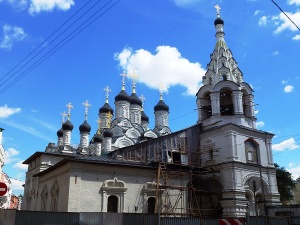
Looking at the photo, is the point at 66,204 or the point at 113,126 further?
the point at 113,126

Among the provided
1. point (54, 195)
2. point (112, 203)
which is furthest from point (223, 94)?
point (54, 195)

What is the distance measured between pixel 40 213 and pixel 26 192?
17778 millimetres

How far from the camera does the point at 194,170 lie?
22703mm

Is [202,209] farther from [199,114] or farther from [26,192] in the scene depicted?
[26,192]

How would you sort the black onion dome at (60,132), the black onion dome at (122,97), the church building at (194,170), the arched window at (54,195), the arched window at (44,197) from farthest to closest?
the black onion dome at (60,132), the black onion dome at (122,97), the arched window at (44,197), the arched window at (54,195), the church building at (194,170)

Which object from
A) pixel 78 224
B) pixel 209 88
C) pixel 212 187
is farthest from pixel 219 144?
pixel 78 224

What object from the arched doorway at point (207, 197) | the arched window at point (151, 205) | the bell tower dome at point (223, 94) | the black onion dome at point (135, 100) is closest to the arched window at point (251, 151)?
the bell tower dome at point (223, 94)

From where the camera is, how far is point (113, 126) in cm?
3841

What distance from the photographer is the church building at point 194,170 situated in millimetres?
18984

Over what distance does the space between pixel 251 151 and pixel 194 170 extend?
4361mm

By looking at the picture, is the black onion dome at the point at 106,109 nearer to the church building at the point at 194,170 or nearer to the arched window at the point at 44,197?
the church building at the point at 194,170

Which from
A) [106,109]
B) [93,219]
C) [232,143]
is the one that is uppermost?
[106,109]

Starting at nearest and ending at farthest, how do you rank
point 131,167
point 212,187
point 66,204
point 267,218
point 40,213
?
1. point 40,213
2. point 267,218
3. point 66,204
4. point 131,167
5. point 212,187

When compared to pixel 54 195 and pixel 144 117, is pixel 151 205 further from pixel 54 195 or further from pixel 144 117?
pixel 144 117
